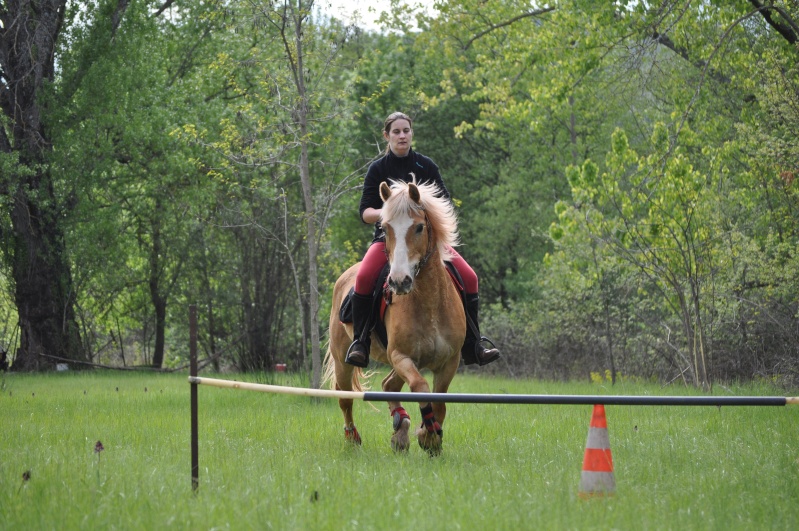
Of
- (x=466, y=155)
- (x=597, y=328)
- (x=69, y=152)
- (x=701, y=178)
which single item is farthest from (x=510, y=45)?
(x=466, y=155)

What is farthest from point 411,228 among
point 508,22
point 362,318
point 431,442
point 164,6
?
point 164,6

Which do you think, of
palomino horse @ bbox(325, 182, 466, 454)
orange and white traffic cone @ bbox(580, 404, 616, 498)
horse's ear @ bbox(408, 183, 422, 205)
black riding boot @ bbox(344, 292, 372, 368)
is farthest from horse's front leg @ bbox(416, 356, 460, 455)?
orange and white traffic cone @ bbox(580, 404, 616, 498)

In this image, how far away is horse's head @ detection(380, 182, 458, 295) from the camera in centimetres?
699

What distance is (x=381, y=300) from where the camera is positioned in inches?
320

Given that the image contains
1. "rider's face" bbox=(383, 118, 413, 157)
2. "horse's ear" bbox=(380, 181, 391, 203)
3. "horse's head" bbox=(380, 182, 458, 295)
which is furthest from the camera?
"rider's face" bbox=(383, 118, 413, 157)

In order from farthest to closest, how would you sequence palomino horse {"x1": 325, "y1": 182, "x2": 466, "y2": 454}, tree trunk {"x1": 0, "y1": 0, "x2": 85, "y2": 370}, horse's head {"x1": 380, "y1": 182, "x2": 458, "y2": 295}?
tree trunk {"x1": 0, "y1": 0, "x2": 85, "y2": 370}
palomino horse {"x1": 325, "y1": 182, "x2": 466, "y2": 454}
horse's head {"x1": 380, "y1": 182, "x2": 458, "y2": 295}

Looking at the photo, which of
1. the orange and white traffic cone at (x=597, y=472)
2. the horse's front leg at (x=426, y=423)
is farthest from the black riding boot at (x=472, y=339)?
the orange and white traffic cone at (x=597, y=472)

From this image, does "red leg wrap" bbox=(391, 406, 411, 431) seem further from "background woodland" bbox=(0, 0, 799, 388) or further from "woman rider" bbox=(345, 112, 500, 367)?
"background woodland" bbox=(0, 0, 799, 388)

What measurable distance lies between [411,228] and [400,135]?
1.57 meters

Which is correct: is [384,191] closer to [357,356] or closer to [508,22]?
[357,356]

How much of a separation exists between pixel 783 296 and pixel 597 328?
587 cm

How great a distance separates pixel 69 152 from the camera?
2158cm

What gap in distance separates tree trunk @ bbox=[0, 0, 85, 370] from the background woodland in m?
0.06

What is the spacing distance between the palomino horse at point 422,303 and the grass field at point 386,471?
1.30ft
